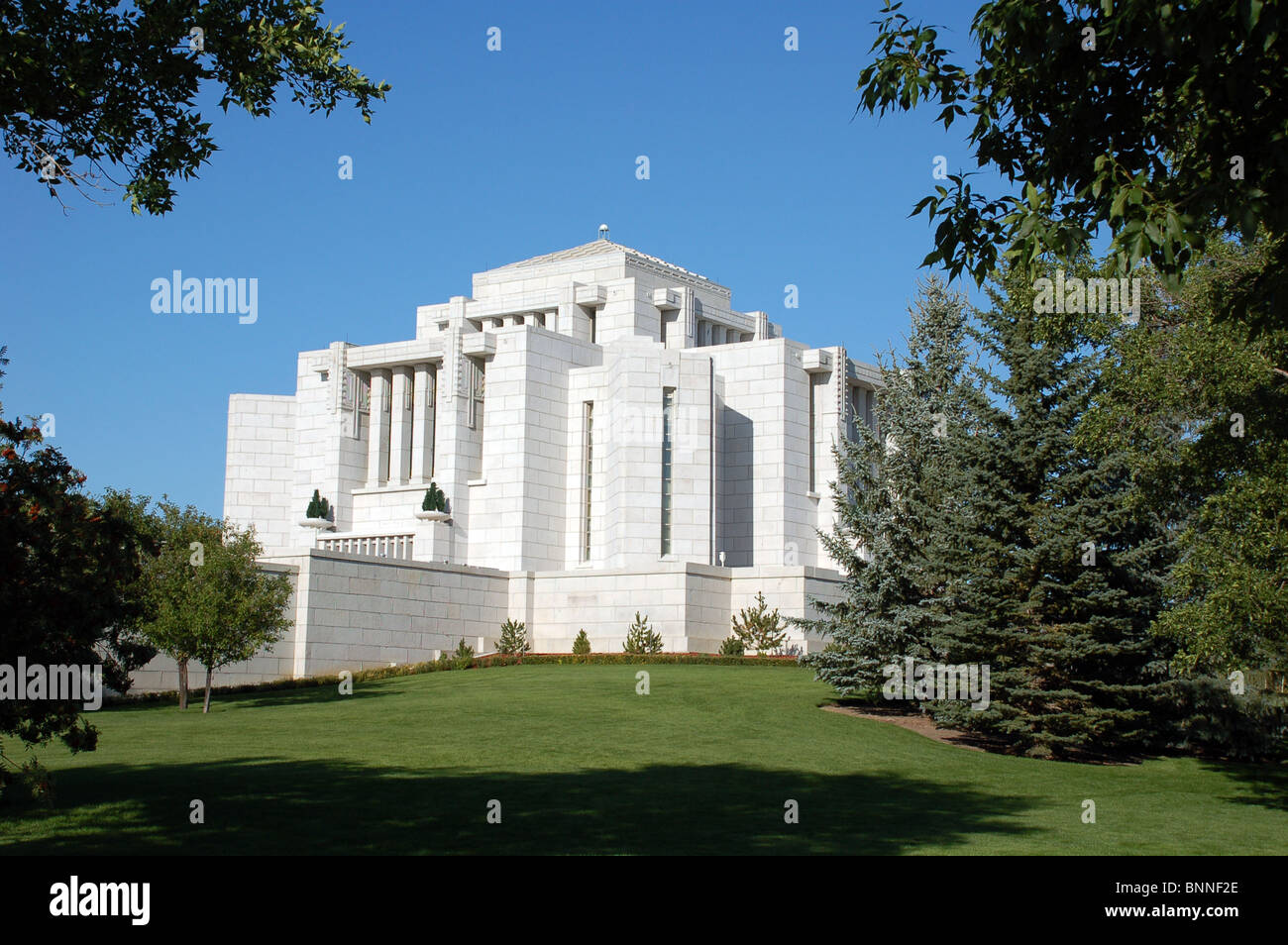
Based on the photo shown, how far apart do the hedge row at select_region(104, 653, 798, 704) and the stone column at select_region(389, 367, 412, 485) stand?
20292mm

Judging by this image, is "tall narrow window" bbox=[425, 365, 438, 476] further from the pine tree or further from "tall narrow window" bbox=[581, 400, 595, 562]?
the pine tree

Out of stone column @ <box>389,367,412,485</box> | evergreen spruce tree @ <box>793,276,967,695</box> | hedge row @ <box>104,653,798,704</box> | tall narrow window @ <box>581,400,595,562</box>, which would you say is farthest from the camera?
stone column @ <box>389,367,412,485</box>

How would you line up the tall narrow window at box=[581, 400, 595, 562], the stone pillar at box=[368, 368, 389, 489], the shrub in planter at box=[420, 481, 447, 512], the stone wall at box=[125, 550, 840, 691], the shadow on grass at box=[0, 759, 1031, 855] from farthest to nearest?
the stone pillar at box=[368, 368, 389, 489] → the tall narrow window at box=[581, 400, 595, 562] → the shrub in planter at box=[420, 481, 447, 512] → the stone wall at box=[125, 550, 840, 691] → the shadow on grass at box=[0, 759, 1031, 855]

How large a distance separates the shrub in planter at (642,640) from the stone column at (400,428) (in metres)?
20.8

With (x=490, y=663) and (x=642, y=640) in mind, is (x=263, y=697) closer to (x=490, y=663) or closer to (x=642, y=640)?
(x=490, y=663)

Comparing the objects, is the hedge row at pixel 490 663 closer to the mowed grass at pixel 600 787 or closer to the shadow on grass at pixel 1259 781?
the mowed grass at pixel 600 787

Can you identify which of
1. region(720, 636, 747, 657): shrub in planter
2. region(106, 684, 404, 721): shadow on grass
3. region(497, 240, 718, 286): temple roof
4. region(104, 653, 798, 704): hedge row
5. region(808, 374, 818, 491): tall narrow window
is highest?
region(497, 240, 718, 286): temple roof

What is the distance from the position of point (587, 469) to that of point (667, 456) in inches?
257

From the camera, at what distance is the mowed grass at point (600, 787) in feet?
45.1

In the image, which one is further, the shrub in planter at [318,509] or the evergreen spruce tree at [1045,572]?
the shrub in planter at [318,509]

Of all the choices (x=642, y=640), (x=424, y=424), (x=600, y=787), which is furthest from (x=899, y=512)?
(x=424, y=424)

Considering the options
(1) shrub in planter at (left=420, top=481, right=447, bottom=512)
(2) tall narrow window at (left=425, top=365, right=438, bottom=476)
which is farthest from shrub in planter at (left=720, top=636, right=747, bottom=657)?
(2) tall narrow window at (left=425, top=365, right=438, bottom=476)

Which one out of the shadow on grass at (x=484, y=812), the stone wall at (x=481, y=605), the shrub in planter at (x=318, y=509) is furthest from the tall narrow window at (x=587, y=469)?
the shadow on grass at (x=484, y=812)

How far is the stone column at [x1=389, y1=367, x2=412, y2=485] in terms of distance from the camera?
59469 millimetres
